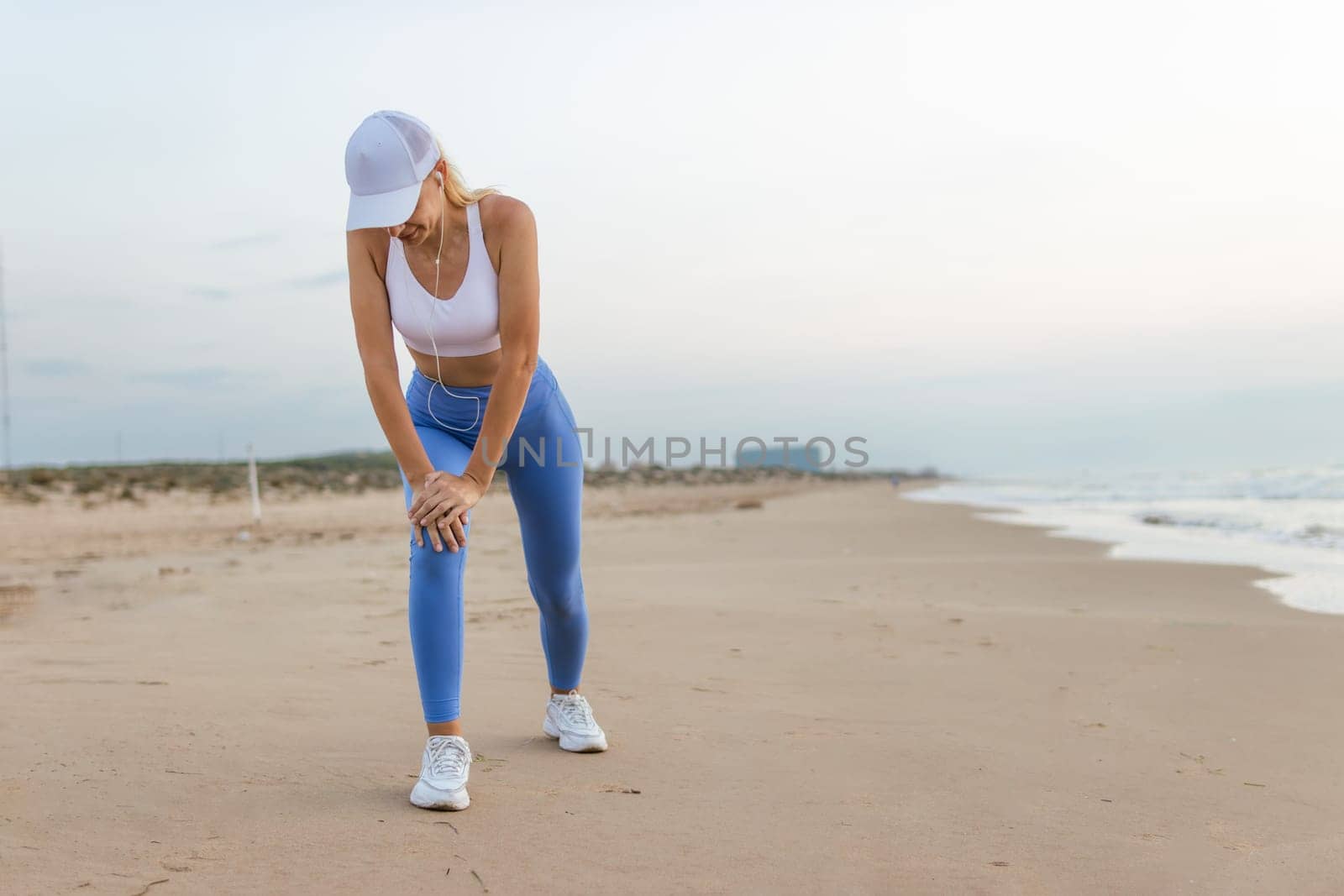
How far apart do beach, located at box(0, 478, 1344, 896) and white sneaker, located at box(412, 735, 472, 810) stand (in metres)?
0.04

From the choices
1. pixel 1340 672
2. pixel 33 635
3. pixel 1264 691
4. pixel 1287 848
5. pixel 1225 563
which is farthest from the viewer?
pixel 1225 563

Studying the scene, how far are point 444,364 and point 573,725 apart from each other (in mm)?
1123

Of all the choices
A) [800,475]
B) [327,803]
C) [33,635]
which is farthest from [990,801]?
[800,475]

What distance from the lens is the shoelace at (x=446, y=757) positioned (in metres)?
2.29

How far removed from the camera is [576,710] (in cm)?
289

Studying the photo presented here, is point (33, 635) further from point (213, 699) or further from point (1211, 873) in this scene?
point (1211, 873)

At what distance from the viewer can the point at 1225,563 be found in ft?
26.4

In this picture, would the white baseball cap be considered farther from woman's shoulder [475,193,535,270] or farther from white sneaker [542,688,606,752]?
white sneaker [542,688,606,752]

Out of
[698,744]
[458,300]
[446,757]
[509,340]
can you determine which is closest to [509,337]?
[509,340]

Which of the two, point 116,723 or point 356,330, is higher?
point 356,330

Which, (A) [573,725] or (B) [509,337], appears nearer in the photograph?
(B) [509,337]

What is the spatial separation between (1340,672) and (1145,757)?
1737mm

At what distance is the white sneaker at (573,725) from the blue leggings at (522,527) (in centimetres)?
6

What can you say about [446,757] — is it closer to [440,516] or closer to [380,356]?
[440,516]
